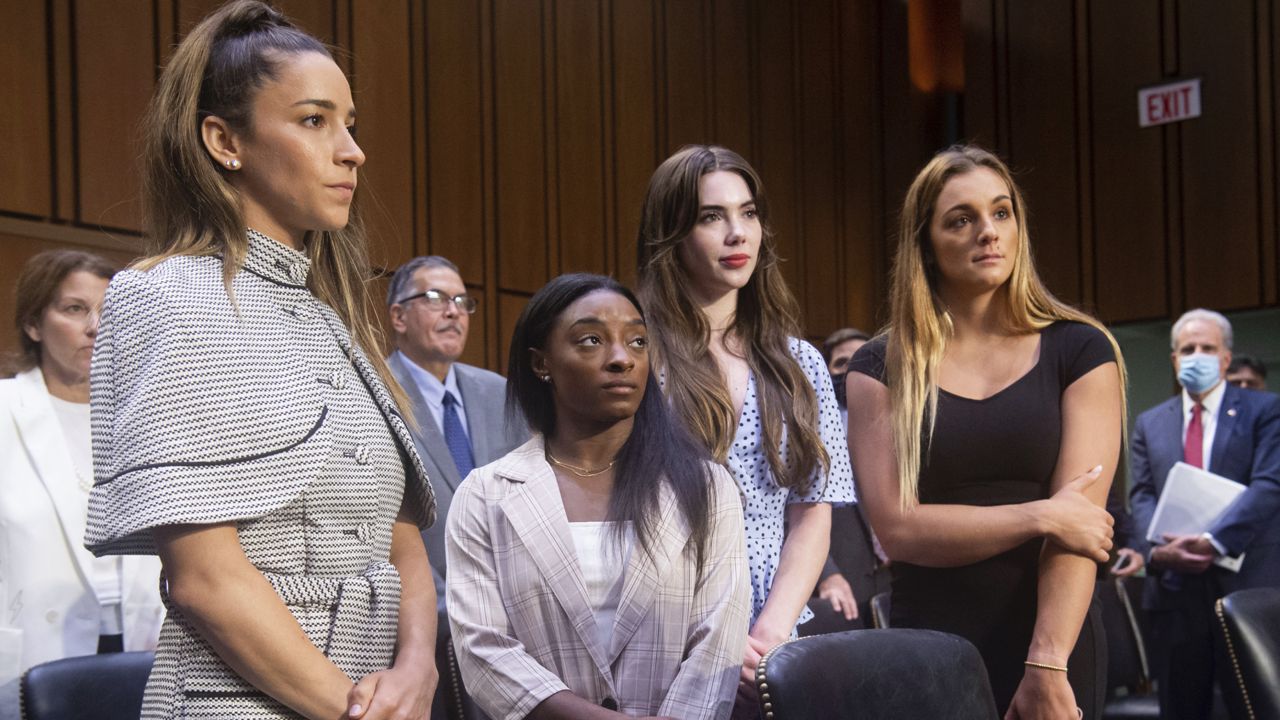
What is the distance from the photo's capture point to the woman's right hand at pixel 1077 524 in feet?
6.38

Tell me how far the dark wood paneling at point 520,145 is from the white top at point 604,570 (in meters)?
4.22

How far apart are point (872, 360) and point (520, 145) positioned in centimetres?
413

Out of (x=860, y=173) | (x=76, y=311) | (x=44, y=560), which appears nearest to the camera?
(x=44, y=560)

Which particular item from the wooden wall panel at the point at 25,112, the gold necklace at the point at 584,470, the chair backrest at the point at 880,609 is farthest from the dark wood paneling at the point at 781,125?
the gold necklace at the point at 584,470

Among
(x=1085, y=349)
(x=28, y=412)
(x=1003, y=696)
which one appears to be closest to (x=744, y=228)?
(x=1085, y=349)

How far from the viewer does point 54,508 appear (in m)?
2.86

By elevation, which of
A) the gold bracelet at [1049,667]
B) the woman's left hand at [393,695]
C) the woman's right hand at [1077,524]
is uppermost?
the woman's right hand at [1077,524]

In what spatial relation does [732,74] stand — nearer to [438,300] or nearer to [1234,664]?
[438,300]

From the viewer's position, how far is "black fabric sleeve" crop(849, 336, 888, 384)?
87.6 inches

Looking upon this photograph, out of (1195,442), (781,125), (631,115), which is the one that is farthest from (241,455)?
(781,125)

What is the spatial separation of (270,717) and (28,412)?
1.94 m

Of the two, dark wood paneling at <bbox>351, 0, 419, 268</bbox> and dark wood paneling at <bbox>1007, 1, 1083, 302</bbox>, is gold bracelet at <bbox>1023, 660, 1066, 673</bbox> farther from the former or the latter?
dark wood paneling at <bbox>1007, 1, 1083, 302</bbox>

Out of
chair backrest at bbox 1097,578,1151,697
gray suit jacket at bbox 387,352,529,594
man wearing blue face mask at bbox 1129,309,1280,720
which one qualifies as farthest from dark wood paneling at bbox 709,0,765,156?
chair backrest at bbox 1097,578,1151,697

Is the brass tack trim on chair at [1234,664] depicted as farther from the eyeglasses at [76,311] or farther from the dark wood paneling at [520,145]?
the dark wood paneling at [520,145]
